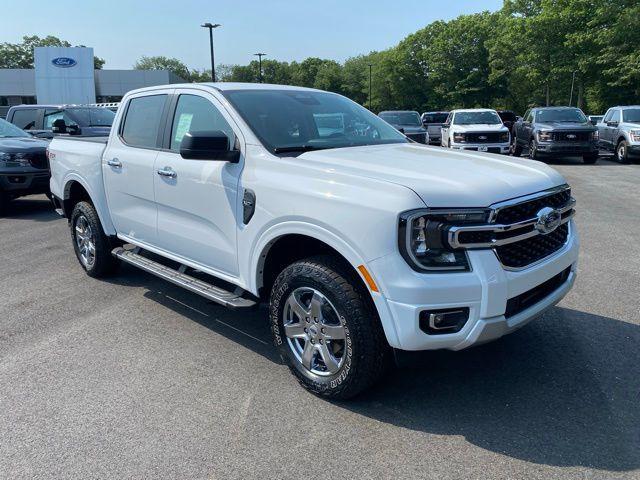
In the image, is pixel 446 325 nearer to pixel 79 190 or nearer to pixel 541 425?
pixel 541 425

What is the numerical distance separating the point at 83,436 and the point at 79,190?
12.2ft

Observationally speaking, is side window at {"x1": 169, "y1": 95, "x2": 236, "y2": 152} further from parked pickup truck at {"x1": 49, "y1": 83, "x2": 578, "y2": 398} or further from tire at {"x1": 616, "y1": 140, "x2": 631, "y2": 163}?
tire at {"x1": 616, "y1": 140, "x2": 631, "y2": 163}

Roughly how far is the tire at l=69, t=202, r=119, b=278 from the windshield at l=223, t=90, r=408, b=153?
238 cm

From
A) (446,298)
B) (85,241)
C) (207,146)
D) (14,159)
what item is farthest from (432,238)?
(14,159)

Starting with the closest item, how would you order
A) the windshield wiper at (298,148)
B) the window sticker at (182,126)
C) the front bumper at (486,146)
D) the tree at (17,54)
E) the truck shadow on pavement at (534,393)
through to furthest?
the truck shadow on pavement at (534,393), the windshield wiper at (298,148), the window sticker at (182,126), the front bumper at (486,146), the tree at (17,54)

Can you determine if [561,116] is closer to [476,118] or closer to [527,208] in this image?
[476,118]

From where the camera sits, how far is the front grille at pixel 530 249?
10.0ft

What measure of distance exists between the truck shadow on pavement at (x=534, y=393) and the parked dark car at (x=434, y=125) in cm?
2208

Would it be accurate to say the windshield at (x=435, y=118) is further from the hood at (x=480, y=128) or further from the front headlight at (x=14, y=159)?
the front headlight at (x=14, y=159)

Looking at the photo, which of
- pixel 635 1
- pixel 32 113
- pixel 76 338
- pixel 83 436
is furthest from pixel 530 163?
pixel 635 1

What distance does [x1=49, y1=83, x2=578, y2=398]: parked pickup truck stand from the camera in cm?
288

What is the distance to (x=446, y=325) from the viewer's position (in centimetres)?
290

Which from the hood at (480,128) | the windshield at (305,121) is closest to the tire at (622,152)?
the hood at (480,128)

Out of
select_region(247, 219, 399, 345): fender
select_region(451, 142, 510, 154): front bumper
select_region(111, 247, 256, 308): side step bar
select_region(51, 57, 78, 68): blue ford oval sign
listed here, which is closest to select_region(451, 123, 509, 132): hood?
select_region(451, 142, 510, 154): front bumper
